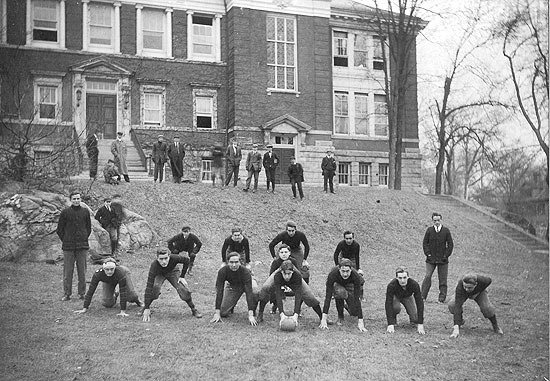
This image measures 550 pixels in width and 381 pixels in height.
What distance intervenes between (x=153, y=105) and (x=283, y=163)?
213 inches

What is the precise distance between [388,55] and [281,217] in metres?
12.7

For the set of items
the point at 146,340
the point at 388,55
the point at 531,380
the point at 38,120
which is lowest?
the point at 531,380

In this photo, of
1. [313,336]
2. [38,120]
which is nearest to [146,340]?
[313,336]

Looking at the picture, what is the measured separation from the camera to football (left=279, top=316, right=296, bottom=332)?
748 centimetres

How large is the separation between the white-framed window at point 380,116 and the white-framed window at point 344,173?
7.31 ft

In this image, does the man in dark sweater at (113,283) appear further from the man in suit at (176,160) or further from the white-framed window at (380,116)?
the white-framed window at (380,116)

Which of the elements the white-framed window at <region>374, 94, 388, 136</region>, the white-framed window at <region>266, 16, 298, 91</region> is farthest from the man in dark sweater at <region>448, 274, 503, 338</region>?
the white-framed window at <region>374, 94, 388, 136</region>

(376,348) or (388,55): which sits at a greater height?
(388,55)

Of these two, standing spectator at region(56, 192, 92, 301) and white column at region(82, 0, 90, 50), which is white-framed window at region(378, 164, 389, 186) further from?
standing spectator at region(56, 192, 92, 301)

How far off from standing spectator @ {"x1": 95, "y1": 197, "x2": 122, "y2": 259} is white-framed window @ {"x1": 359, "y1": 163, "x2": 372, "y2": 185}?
14807 mm

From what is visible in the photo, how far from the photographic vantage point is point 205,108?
2250cm

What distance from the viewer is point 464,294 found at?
792cm

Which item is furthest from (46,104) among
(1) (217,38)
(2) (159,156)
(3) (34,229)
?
(1) (217,38)

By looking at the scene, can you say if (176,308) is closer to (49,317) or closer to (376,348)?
(49,317)
